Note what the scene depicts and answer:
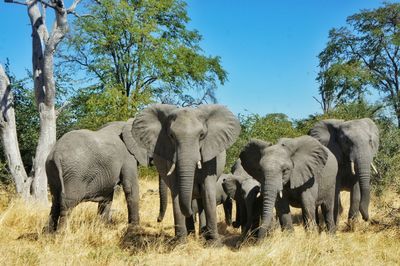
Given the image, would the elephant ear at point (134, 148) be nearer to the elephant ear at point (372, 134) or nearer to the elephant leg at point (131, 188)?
the elephant leg at point (131, 188)

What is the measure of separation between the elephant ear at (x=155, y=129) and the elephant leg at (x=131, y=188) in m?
1.63

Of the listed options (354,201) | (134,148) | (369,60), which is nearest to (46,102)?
(134,148)

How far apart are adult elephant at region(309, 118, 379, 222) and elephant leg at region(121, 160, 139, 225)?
4.18m

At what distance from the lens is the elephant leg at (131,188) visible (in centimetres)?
862

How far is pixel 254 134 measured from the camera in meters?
17.2

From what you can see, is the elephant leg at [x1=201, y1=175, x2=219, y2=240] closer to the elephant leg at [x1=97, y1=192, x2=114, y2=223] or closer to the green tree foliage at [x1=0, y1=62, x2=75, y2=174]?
the elephant leg at [x1=97, y1=192, x2=114, y2=223]

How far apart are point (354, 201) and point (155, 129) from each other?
4.98 m

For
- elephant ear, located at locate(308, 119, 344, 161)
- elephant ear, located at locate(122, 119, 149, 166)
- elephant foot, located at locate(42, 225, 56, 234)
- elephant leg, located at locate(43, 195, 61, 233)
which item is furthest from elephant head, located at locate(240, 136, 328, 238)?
elephant foot, located at locate(42, 225, 56, 234)

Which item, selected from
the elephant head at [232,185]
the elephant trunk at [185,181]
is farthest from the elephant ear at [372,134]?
the elephant trunk at [185,181]

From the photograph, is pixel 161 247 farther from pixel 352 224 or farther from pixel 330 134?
pixel 330 134

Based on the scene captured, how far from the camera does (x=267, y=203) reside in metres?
6.87

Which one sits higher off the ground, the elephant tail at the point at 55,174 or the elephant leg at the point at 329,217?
the elephant tail at the point at 55,174

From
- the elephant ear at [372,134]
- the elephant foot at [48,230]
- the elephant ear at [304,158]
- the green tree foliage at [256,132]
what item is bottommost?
the elephant foot at [48,230]

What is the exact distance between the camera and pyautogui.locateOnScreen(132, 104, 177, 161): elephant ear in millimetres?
6918
